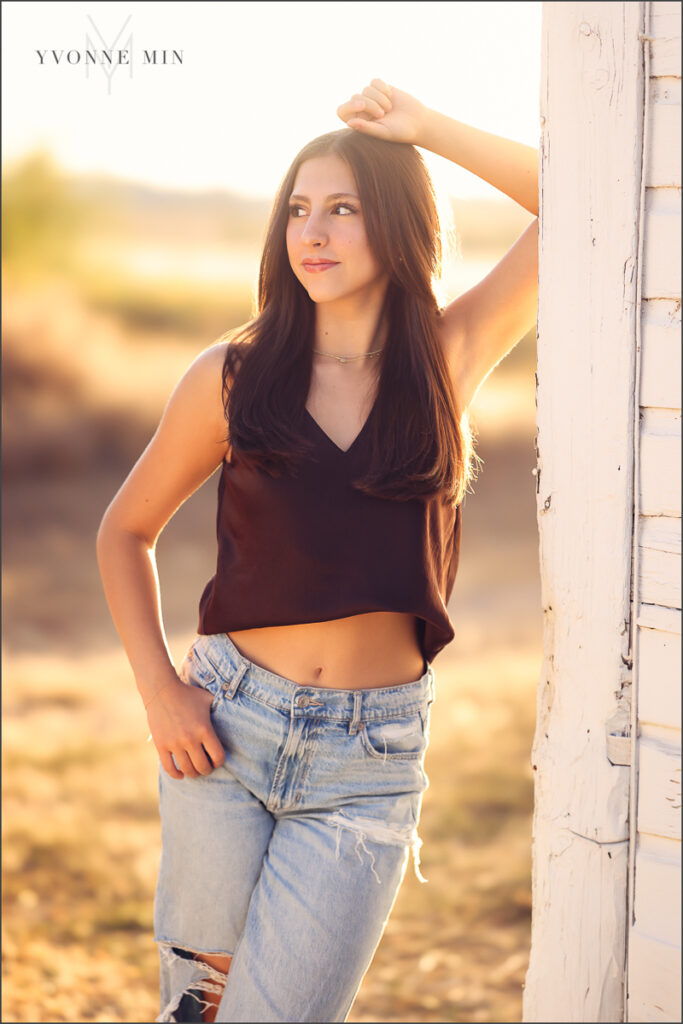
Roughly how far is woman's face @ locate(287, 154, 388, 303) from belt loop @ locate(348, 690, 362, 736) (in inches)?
31.5

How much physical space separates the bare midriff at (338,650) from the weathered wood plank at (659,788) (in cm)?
52

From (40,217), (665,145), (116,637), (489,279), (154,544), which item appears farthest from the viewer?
(40,217)

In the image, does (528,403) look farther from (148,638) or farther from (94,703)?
(148,638)

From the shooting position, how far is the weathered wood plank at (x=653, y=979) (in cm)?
166

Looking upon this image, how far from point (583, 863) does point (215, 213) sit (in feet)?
31.3

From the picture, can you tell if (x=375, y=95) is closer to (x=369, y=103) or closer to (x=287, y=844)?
(x=369, y=103)

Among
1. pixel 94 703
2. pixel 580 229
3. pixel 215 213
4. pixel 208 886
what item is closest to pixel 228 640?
pixel 208 886

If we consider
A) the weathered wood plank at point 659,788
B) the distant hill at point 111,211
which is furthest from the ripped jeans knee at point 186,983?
the distant hill at point 111,211

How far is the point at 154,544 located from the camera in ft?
6.97

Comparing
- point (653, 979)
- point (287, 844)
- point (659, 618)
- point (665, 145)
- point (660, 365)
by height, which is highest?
point (665, 145)

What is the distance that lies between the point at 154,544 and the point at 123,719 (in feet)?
16.3

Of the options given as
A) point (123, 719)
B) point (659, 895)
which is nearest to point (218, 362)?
point (659, 895)

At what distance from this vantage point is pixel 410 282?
2.15 meters

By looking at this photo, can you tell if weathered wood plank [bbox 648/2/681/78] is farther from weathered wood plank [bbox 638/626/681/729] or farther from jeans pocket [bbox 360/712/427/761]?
jeans pocket [bbox 360/712/427/761]
